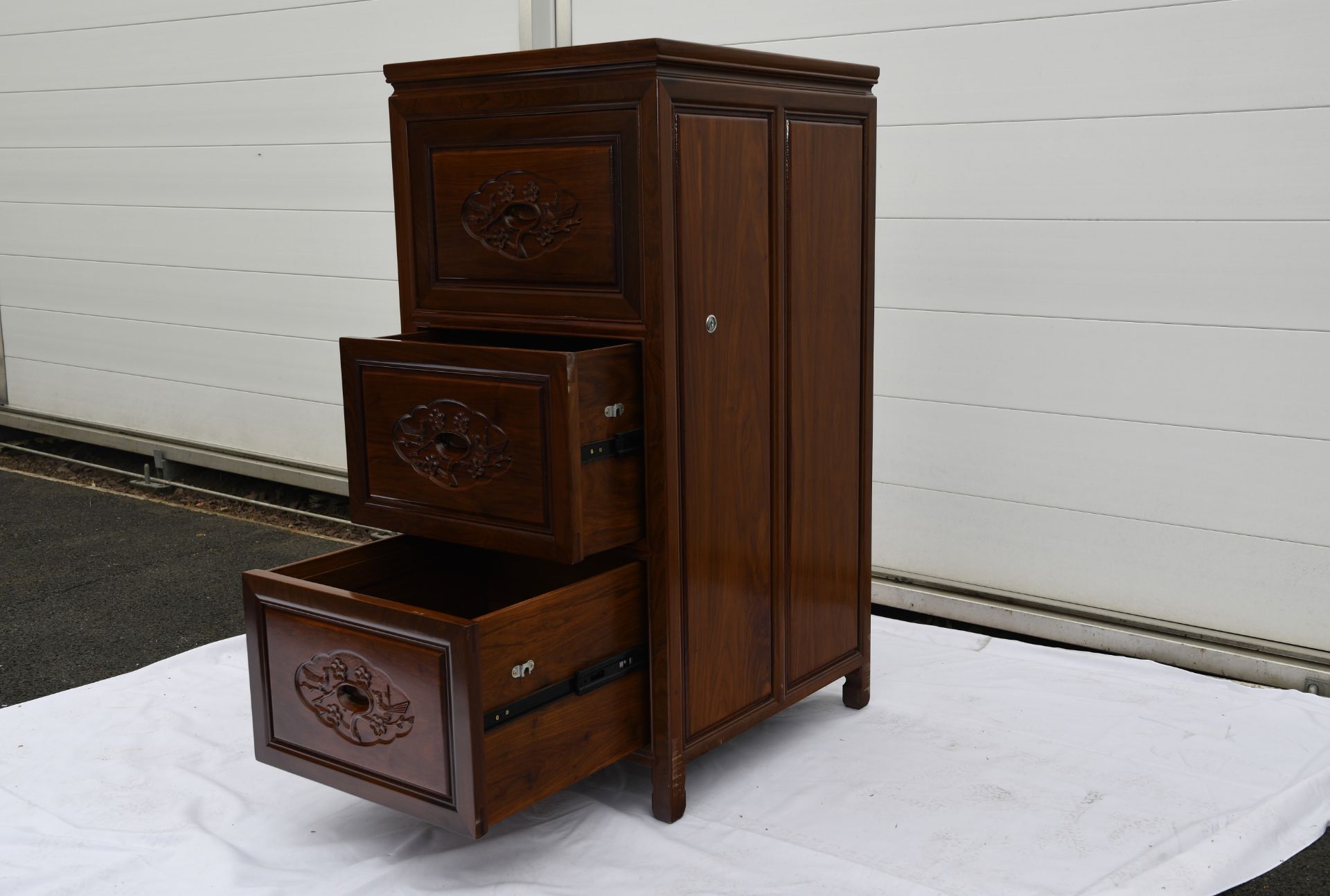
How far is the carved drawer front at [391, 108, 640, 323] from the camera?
1907 millimetres

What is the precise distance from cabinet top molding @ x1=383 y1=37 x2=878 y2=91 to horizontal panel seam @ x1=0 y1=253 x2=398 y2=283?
1774mm

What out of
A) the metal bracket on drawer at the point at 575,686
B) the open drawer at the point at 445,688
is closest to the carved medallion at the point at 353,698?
the open drawer at the point at 445,688

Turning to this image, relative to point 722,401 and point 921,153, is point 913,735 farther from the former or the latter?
point 921,153

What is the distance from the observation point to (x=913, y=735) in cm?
240

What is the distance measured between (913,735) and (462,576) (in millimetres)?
866

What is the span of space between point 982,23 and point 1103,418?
850mm

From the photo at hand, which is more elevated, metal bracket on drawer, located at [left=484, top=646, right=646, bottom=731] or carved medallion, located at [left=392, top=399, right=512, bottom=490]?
carved medallion, located at [left=392, top=399, right=512, bottom=490]

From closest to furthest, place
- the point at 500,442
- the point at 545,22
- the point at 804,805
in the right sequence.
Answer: the point at 500,442 < the point at 804,805 < the point at 545,22

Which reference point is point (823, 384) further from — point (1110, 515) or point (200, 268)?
point (200, 268)

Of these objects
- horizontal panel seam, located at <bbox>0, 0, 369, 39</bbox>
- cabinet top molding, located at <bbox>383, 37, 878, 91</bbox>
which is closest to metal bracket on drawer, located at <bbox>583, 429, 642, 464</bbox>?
cabinet top molding, located at <bbox>383, 37, 878, 91</bbox>

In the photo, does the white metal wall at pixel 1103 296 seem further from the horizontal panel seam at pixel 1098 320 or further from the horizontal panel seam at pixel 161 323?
the horizontal panel seam at pixel 161 323

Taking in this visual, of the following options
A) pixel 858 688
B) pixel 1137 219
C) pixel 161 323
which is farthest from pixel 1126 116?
pixel 161 323

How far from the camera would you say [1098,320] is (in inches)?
105

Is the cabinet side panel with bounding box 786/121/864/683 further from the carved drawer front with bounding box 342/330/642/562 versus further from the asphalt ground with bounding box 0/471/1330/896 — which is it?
the asphalt ground with bounding box 0/471/1330/896
